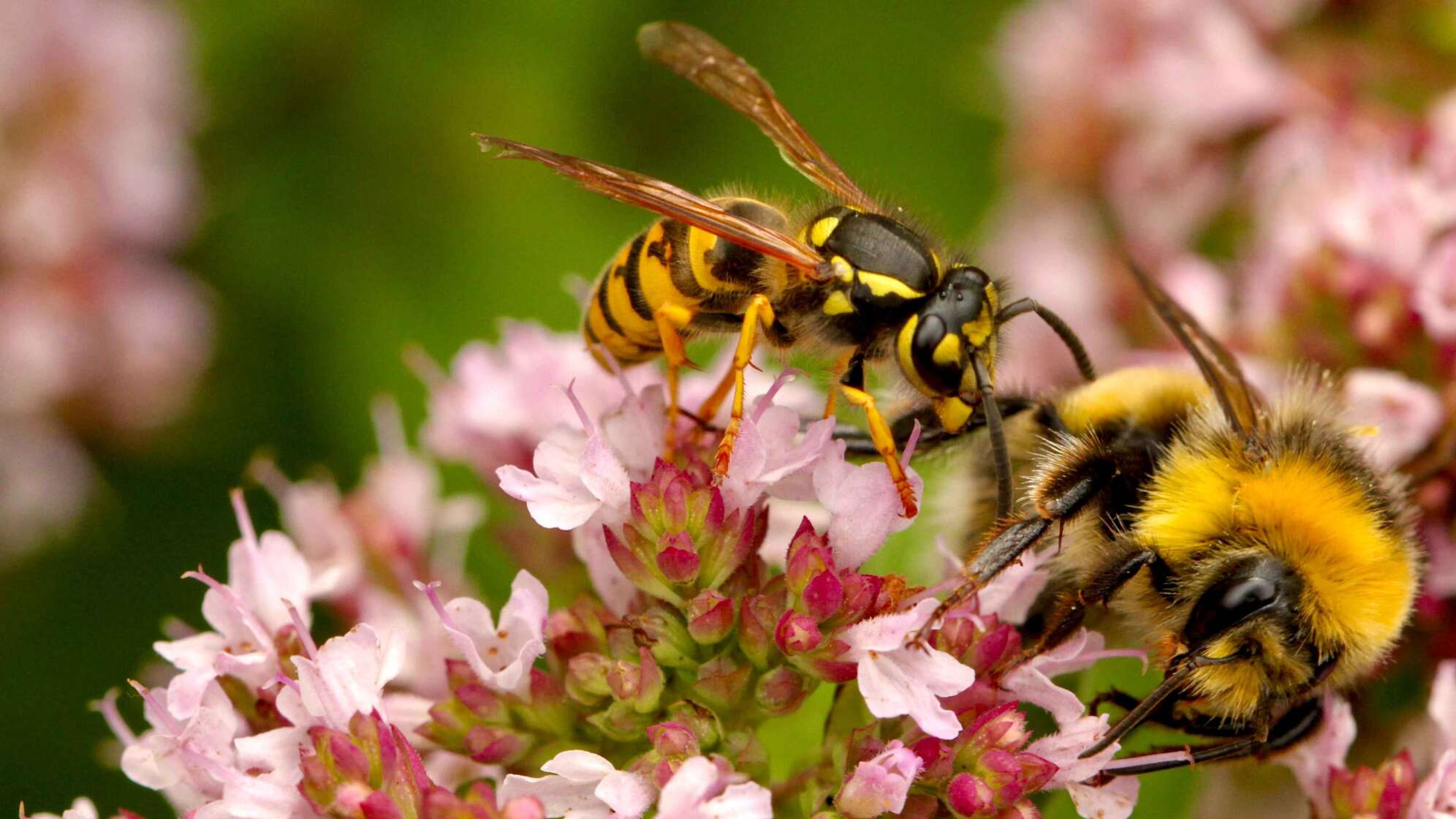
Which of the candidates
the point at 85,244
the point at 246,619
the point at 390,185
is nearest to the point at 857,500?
the point at 246,619

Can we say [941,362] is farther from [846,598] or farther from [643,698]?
[643,698]

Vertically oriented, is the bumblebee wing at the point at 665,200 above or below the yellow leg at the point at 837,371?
above

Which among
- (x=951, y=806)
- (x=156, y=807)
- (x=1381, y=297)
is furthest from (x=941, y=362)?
(x=156, y=807)

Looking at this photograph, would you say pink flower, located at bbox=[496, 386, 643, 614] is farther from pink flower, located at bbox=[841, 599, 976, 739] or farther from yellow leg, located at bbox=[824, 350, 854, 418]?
pink flower, located at bbox=[841, 599, 976, 739]

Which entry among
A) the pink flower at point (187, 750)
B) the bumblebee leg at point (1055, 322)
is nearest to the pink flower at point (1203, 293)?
the bumblebee leg at point (1055, 322)

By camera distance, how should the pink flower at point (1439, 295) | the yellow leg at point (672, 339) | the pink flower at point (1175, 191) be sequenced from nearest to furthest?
the yellow leg at point (672, 339) → the pink flower at point (1439, 295) → the pink flower at point (1175, 191)

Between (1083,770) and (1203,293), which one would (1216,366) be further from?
(1203,293)

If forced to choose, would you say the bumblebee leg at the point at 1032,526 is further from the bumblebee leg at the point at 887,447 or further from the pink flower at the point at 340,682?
the pink flower at the point at 340,682
